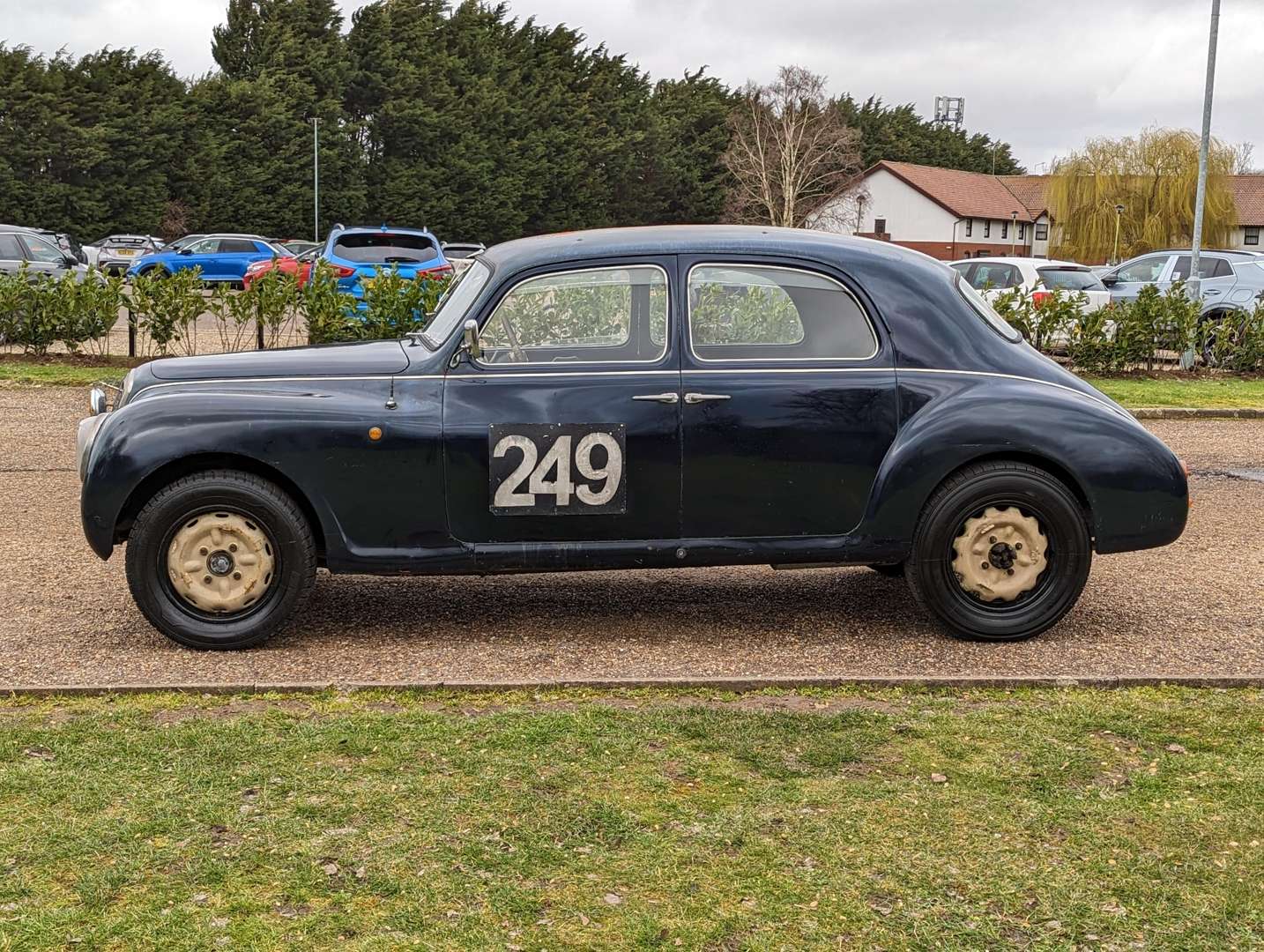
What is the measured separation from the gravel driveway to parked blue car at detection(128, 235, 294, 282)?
29511 millimetres

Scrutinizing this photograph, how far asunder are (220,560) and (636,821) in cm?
258

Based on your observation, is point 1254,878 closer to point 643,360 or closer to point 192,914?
point 192,914

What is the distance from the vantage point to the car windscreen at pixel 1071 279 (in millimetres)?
22062

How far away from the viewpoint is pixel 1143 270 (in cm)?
2447

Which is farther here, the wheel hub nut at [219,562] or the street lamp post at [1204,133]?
the street lamp post at [1204,133]

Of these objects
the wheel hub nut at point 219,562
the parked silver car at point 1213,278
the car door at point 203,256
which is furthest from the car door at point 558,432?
the car door at point 203,256

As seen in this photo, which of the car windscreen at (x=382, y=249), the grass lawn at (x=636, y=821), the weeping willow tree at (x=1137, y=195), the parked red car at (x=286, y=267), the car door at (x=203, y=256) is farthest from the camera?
the weeping willow tree at (x=1137, y=195)

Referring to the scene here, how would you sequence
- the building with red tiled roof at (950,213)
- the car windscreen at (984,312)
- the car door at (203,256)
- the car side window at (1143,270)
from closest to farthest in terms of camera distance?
1. the car windscreen at (984,312)
2. the car side window at (1143,270)
3. the car door at (203,256)
4. the building with red tiled roof at (950,213)

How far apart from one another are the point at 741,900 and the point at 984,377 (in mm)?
3242

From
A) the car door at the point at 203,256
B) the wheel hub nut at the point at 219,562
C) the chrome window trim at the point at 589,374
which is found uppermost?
the car door at the point at 203,256

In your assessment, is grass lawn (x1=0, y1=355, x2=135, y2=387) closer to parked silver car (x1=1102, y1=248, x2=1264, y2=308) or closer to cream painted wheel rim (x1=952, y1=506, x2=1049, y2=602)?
cream painted wheel rim (x1=952, y1=506, x2=1049, y2=602)

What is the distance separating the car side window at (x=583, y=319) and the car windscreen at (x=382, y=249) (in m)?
17.7

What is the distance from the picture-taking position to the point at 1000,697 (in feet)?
18.1

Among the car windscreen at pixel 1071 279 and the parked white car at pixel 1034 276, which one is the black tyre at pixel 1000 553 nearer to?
the parked white car at pixel 1034 276
